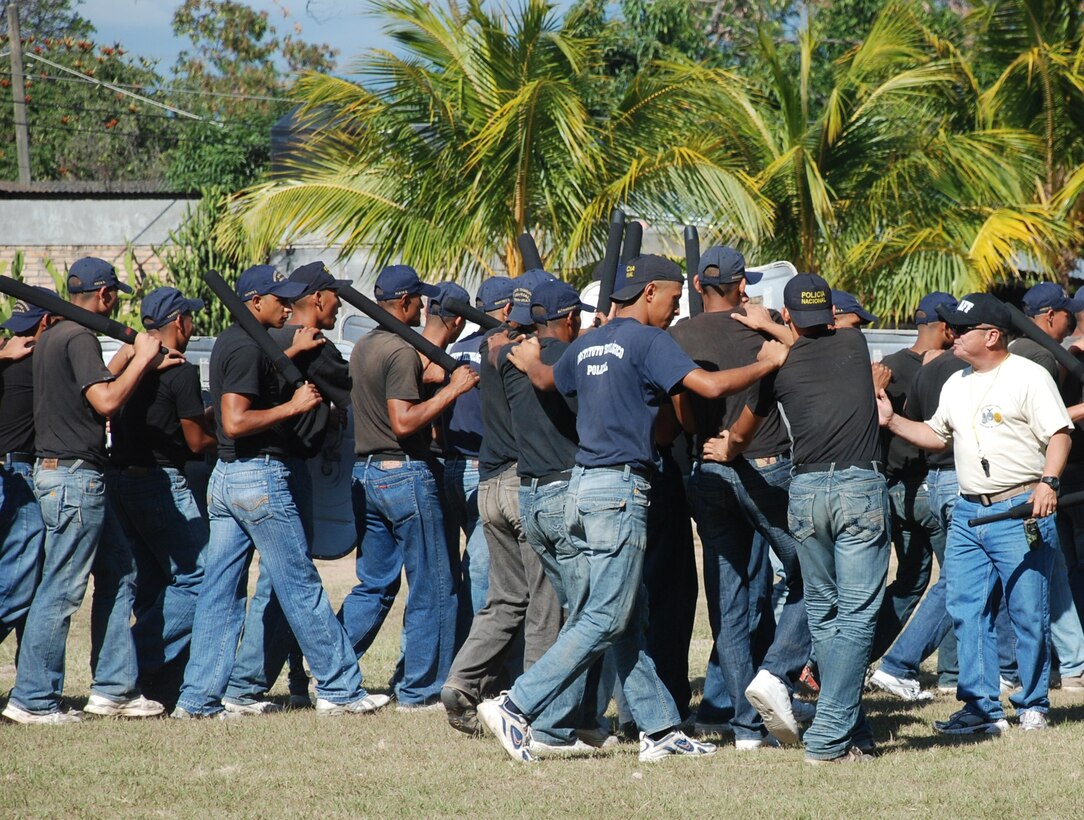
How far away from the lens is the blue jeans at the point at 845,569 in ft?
19.1

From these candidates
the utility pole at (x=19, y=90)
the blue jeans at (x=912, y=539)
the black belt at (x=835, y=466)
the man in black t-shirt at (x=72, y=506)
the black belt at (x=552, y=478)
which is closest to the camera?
the black belt at (x=835, y=466)

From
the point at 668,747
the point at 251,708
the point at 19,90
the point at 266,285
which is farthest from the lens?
the point at 19,90

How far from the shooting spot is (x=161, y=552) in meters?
7.34

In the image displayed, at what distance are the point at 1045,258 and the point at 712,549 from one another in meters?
8.66

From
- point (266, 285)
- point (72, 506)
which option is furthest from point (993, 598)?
point (72, 506)

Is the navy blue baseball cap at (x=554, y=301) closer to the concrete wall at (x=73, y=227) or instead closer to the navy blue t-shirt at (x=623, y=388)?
the navy blue t-shirt at (x=623, y=388)

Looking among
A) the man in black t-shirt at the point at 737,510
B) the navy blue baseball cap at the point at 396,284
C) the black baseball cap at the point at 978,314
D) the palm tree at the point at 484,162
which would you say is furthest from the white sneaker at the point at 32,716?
the palm tree at the point at 484,162

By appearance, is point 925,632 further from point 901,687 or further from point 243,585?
point 243,585

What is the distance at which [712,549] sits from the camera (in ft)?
21.0

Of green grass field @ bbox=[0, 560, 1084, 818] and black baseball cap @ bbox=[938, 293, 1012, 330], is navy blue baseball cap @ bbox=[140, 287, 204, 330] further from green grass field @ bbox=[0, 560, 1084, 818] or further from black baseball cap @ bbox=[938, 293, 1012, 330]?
black baseball cap @ bbox=[938, 293, 1012, 330]

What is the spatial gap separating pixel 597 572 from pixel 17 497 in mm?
3209

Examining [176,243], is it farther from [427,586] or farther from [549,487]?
[549,487]

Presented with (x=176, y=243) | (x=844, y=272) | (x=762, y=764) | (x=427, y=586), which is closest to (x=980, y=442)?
(x=762, y=764)

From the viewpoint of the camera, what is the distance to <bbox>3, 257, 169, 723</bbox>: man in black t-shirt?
22.3ft
